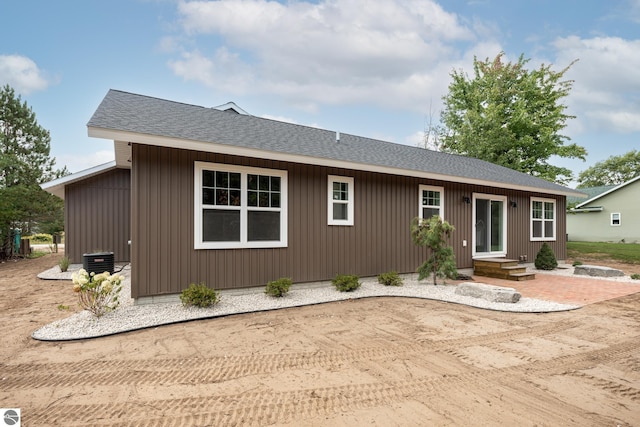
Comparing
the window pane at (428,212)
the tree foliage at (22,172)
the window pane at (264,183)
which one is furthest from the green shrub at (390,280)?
the tree foliage at (22,172)

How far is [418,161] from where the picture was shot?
9.29 metres

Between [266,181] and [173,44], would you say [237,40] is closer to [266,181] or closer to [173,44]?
[173,44]

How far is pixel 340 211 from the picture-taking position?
24.3 ft

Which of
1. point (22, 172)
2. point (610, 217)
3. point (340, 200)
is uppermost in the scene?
point (22, 172)

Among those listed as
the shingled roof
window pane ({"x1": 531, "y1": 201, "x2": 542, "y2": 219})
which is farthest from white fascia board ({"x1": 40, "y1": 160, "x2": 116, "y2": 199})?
window pane ({"x1": 531, "y1": 201, "x2": 542, "y2": 219})

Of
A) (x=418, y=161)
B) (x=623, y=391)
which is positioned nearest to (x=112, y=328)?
(x=623, y=391)

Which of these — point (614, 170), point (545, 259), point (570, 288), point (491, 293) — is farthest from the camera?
point (614, 170)

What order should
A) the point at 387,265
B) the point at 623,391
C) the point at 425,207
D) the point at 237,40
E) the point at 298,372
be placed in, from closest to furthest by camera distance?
the point at 623,391
the point at 298,372
the point at 387,265
the point at 425,207
the point at 237,40

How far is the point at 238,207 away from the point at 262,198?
53 cm

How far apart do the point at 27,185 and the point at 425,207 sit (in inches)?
661

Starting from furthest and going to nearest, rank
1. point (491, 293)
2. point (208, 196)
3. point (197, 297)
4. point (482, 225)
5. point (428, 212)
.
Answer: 1. point (482, 225)
2. point (428, 212)
3. point (491, 293)
4. point (208, 196)
5. point (197, 297)

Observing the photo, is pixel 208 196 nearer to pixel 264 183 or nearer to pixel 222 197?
pixel 222 197

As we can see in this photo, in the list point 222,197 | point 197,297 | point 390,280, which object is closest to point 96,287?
point 197,297

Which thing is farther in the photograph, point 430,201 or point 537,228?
point 537,228
